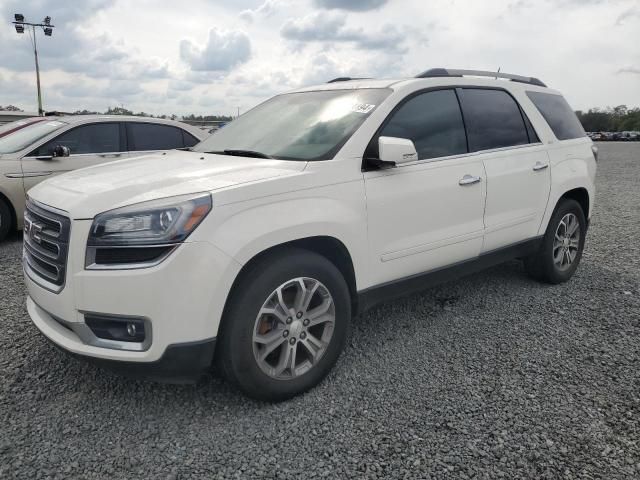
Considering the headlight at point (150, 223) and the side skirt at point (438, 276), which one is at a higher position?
the headlight at point (150, 223)


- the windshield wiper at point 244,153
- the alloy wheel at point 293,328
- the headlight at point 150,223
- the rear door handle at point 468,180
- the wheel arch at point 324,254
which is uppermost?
the windshield wiper at point 244,153

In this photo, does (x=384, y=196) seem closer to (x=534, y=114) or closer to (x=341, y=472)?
(x=341, y=472)

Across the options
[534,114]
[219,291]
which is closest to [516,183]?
[534,114]

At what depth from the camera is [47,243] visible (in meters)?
2.63

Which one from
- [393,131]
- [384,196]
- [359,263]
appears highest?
[393,131]

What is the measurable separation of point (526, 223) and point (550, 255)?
0.56m

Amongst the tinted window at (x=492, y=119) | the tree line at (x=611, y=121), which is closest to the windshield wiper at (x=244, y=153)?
the tinted window at (x=492, y=119)

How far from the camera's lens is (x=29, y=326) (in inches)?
148

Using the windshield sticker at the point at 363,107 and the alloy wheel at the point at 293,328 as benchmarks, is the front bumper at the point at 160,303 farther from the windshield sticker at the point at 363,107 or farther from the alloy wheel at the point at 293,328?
the windshield sticker at the point at 363,107

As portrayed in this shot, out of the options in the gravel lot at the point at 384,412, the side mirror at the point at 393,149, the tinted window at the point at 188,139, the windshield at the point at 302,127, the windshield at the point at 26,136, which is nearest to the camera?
the gravel lot at the point at 384,412

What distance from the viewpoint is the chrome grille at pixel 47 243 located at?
8.14ft

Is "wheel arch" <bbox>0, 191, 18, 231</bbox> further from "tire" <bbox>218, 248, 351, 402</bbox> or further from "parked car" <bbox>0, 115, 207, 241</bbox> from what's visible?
"tire" <bbox>218, 248, 351, 402</bbox>

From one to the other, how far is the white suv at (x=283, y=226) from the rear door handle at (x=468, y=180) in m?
0.01

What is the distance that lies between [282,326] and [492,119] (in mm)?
2482
